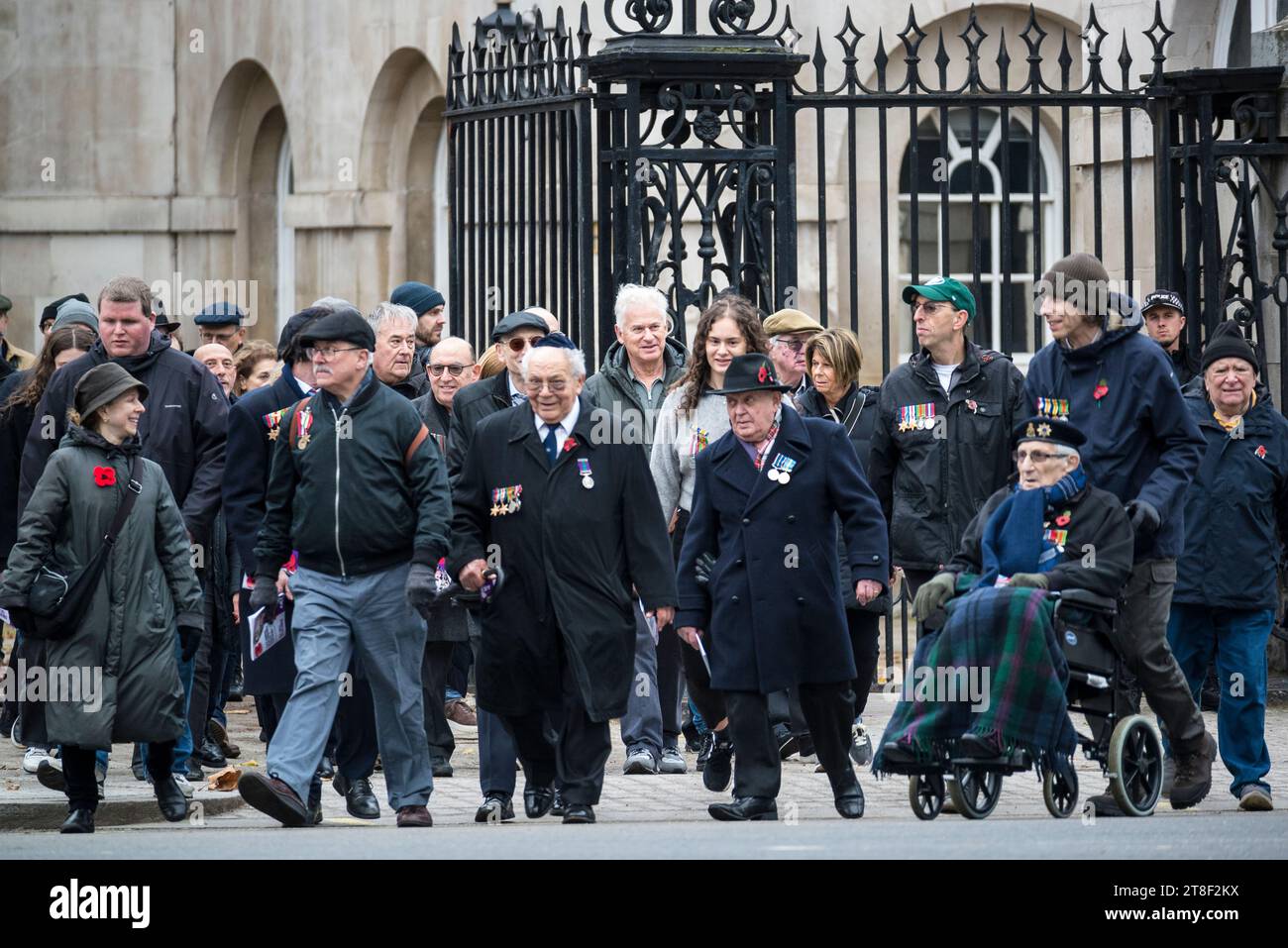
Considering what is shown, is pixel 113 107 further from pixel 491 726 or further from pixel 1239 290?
pixel 491 726

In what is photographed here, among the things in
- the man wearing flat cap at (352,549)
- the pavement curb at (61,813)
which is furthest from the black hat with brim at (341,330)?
the pavement curb at (61,813)

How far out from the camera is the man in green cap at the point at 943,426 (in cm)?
1066

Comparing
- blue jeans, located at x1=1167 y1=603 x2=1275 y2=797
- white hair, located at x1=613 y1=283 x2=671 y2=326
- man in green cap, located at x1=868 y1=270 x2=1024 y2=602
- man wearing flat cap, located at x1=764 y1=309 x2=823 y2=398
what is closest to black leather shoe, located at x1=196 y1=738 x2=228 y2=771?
white hair, located at x1=613 y1=283 x2=671 y2=326

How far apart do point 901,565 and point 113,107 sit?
51.1ft

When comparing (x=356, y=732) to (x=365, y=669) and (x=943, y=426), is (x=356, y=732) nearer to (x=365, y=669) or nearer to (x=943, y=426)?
(x=365, y=669)

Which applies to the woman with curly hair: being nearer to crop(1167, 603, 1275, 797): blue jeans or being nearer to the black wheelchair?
the black wheelchair

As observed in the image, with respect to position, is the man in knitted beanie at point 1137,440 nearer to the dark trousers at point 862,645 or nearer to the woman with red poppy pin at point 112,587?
the dark trousers at point 862,645

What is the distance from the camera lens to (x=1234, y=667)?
1039 centimetres

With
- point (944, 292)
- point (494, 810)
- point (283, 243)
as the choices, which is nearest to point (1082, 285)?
point (944, 292)

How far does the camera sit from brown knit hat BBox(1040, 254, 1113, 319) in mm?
10055

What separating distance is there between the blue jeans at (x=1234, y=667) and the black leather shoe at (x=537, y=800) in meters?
2.61

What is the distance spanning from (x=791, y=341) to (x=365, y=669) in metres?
3.06

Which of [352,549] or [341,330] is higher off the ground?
[341,330]
